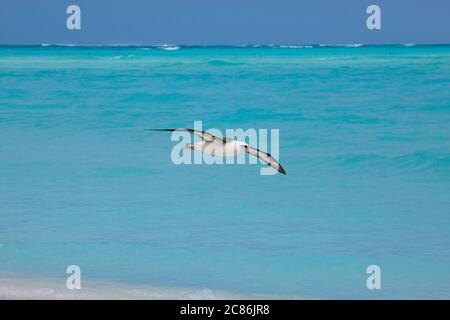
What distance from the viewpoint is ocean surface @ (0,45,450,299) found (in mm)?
4555

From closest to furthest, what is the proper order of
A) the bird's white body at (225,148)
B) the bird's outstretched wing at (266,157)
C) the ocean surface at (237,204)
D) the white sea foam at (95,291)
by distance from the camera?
1. the white sea foam at (95,291)
2. the ocean surface at (237,204)
3. the bird's outstretched wing at (266,157)
4. the bird's white body at (225,148)

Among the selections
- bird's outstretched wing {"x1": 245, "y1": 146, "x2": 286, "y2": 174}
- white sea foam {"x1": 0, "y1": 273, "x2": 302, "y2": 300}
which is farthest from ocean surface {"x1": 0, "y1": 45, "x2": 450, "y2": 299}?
bird's outstretched wing {"x1": 245, "y1": 146, "x2": 286, "y2": 174}

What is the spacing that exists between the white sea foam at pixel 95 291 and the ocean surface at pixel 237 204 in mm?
73

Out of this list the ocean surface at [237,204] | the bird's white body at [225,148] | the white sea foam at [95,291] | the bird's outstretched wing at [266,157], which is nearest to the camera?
the white sea foam at [95,291]

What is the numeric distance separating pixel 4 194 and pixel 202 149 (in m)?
1.76

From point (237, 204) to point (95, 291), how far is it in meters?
2.28

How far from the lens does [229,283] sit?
4.40m

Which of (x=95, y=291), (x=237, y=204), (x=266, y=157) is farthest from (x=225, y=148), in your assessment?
(x=95, y=291)

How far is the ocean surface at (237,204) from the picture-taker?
4.55m

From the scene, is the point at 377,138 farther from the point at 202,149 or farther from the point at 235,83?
the point at 235,83

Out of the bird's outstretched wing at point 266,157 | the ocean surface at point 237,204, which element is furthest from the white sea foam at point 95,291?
the bird's outstretched wing at point 266,157

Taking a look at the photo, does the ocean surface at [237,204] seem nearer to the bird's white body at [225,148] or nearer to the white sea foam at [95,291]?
the white sea foam at [95,291]

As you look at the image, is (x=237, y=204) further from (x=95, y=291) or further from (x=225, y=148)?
(x=95, y=291)

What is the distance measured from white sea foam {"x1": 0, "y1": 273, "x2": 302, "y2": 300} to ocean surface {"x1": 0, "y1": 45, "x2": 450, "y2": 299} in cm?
7
